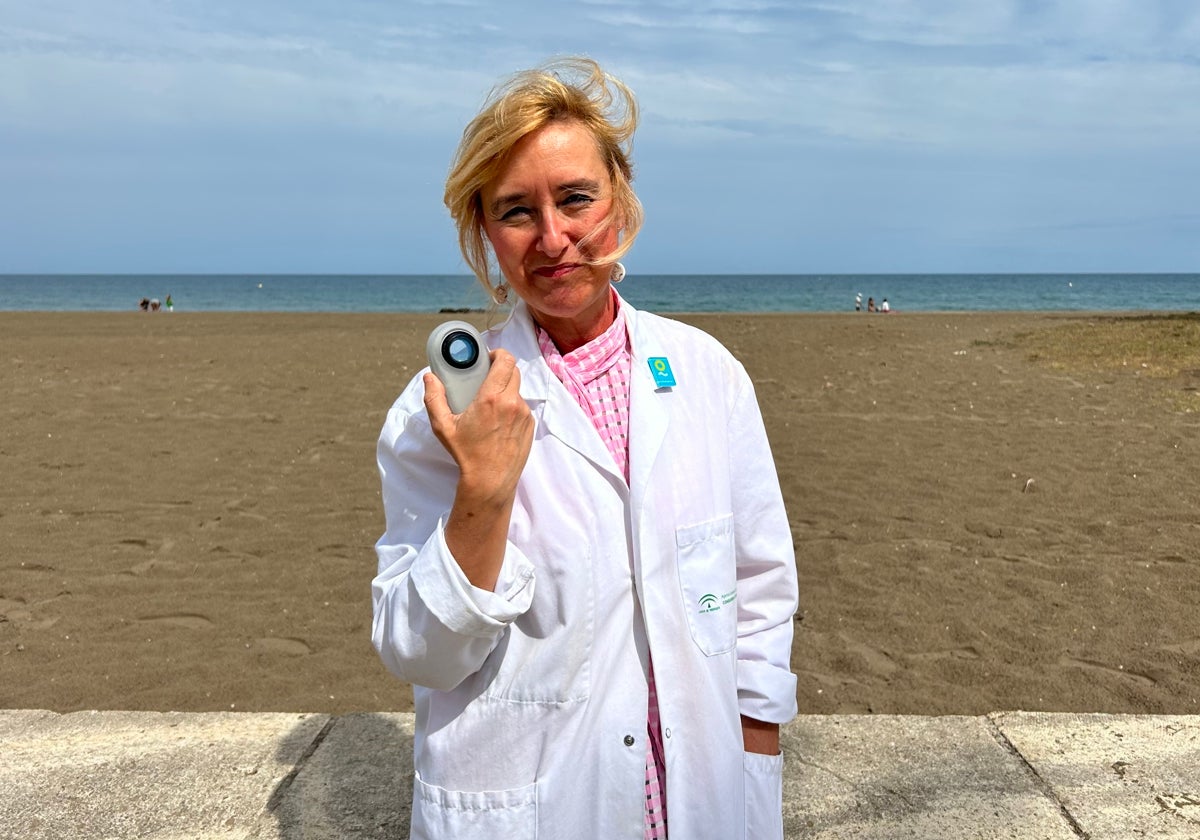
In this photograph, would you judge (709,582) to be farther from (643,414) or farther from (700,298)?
(700,298)

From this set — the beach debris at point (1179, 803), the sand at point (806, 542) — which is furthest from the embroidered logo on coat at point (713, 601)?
the sand at point (806, 542)

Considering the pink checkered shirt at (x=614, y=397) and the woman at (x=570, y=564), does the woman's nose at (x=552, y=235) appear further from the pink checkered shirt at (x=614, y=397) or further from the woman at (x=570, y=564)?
the pink checkered shirt at (x=614, y=397)

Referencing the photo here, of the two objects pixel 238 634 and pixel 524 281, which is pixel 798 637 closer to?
pixel 238 634

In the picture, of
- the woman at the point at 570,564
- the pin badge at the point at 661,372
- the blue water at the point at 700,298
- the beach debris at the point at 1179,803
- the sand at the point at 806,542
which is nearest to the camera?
the woman at the point at 570,564

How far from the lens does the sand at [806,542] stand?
15.7ft

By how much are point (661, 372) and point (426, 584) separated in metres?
0.62

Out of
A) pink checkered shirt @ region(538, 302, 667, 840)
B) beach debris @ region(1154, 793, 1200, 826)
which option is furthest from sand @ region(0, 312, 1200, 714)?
pink checkered shirt @ region(538, 302, 667, 840)

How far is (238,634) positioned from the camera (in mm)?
5332

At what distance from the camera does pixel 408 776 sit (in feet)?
9.86

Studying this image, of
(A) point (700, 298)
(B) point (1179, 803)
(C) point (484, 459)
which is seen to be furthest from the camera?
(A) point (700, 298)

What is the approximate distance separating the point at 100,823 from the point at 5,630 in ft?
10.4

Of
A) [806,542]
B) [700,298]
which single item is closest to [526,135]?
[806,542]

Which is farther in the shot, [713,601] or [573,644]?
[713,601]

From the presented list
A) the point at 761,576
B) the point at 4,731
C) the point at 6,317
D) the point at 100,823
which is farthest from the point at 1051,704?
the point at 6,317
